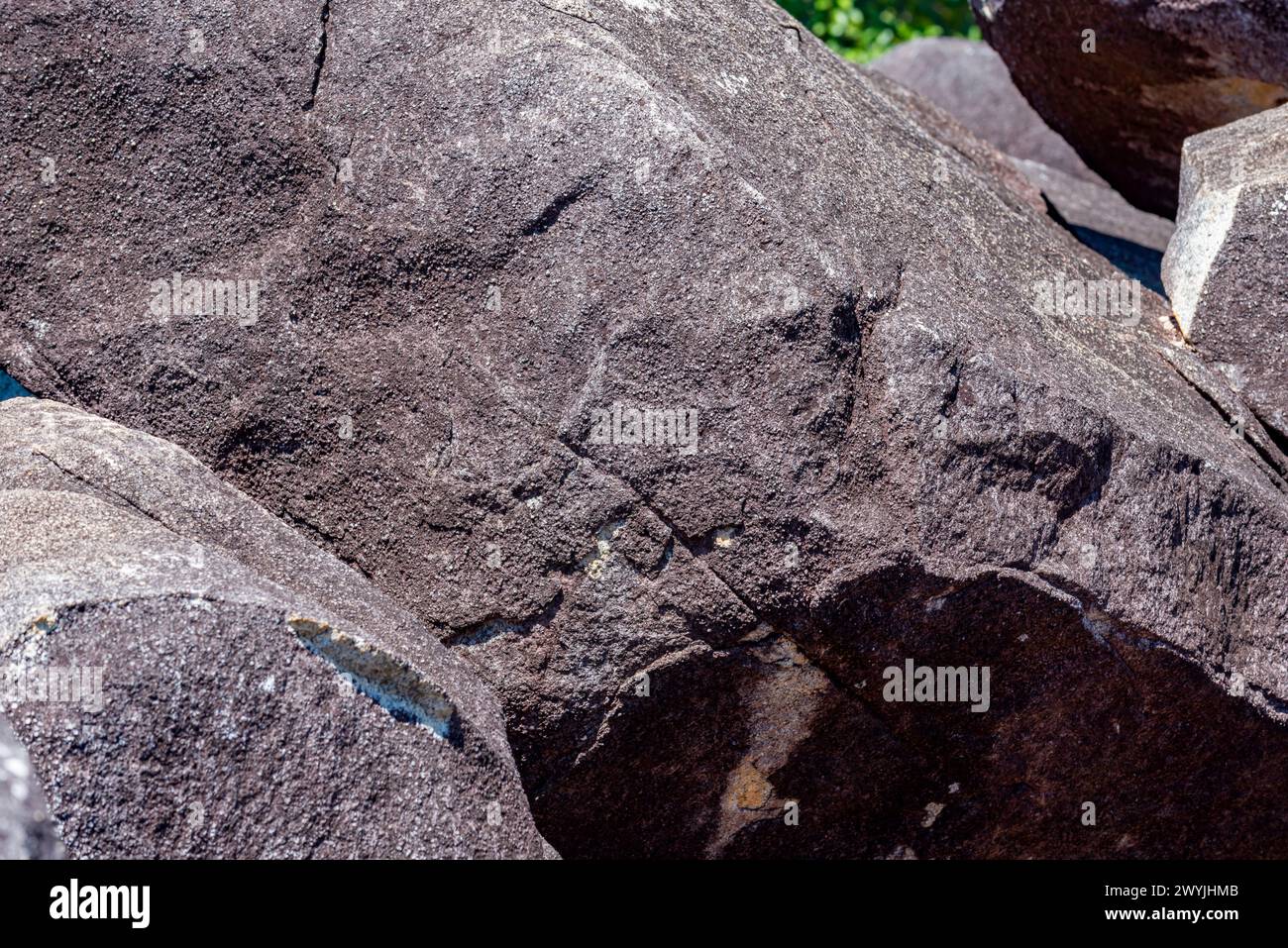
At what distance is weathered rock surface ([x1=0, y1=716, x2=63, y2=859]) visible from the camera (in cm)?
175

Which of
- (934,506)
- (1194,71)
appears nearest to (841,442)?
(934,506)

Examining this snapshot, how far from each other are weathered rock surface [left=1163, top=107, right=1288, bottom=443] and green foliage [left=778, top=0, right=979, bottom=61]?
5.90 metres

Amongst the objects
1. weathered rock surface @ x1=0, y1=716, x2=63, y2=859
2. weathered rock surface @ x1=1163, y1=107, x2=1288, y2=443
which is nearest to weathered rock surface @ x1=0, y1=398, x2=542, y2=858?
weathered rock surface @ x1=0, y1=716, x2=63, y2=859

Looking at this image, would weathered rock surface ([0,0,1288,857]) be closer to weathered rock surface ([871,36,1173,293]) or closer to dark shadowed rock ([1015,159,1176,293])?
dark shadowed rock ([1015,159,1176,293])

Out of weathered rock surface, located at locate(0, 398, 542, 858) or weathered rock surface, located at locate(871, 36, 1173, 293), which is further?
weathered rock surface, located at locate(871, 36, 1173, 293)

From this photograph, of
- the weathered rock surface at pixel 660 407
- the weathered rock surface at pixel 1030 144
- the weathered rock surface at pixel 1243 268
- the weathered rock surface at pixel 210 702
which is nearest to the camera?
the weathered rock surface at pixel 210 702

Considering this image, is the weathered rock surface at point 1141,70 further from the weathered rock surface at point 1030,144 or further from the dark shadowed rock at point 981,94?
the dark shadowed rock at point 981,94

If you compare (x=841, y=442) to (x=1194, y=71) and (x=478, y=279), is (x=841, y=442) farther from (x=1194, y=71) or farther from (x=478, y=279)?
(x=1194, y=71)

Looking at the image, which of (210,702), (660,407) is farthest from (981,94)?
(210,702)

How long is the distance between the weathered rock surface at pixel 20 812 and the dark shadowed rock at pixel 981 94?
218 inches

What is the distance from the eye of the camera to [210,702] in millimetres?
2277

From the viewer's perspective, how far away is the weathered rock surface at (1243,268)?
3539mm

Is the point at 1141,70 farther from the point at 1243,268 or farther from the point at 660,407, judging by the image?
the point at 660,407

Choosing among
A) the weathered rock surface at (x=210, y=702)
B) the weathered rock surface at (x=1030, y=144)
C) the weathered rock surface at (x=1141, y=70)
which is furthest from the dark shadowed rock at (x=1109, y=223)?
the weathered rock surface at (x=210, y=702)
